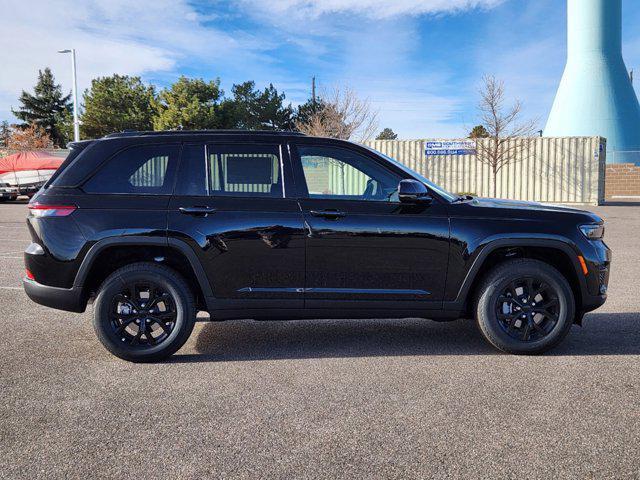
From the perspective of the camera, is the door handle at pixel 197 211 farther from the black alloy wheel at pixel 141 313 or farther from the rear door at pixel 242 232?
the black alloy wheel at pixel 141 313

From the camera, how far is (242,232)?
4500mm

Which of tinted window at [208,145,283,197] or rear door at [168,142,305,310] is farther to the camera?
tinted window at [208,145,283,197]

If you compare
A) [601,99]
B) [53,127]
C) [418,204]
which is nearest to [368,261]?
[418,204]

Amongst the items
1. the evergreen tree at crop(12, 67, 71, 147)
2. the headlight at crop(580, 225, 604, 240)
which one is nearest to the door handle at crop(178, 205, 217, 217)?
the headlight at crop(580, 225, 604, 240)

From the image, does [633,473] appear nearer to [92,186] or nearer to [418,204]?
[418,204]

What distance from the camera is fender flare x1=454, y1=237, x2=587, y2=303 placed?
4.59m

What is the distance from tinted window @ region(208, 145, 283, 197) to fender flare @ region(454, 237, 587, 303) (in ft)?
5.38

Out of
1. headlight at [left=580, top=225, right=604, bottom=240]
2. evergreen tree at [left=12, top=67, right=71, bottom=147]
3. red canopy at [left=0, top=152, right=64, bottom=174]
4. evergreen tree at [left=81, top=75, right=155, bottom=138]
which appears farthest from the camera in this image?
evergreen tree at [left=12, top=67, right=71, bottom=147]

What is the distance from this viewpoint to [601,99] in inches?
1928

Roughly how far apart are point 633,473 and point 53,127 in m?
76.3

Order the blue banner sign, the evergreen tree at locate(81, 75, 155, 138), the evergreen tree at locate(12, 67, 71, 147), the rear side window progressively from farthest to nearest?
the evergreen tree at locate(12, 67, 71, 147)
the evergreen tree at locate(81, 75, 155, 138)
the blue banner sign
the rear side window

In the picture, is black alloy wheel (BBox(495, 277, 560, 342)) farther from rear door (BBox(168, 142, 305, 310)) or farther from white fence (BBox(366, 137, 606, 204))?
white fence (BBox(366, 137, 606, 204))

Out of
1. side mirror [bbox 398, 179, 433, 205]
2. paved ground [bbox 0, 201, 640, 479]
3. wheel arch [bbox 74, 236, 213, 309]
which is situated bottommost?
paved ground [bbox 0, 201, 640, 479]

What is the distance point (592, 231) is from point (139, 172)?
369 centimetres
